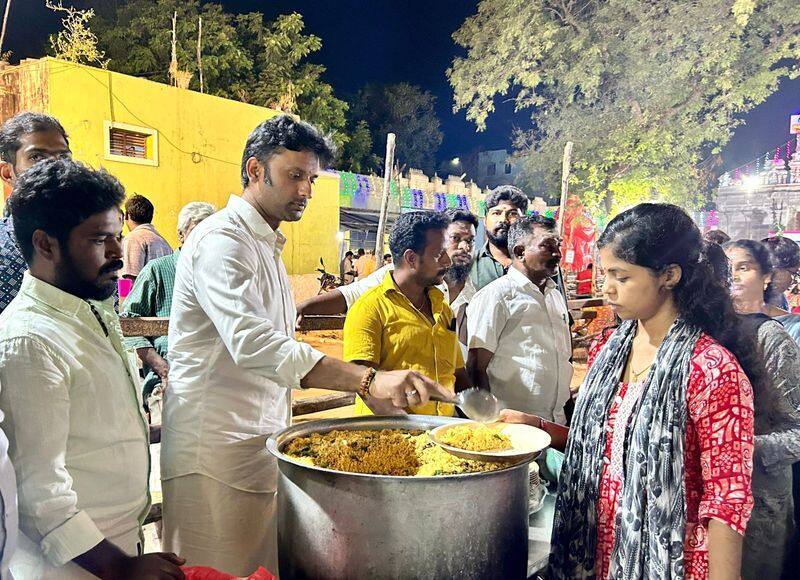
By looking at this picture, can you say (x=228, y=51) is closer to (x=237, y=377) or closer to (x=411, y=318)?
(x=411, y=318)

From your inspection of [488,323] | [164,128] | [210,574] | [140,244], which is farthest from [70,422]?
[164,128]

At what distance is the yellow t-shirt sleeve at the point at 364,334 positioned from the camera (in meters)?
2.60

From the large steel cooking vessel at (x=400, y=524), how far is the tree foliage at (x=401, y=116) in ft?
61.5

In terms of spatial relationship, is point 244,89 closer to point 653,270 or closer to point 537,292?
point 537,292

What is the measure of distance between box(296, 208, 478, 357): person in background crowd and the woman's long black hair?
1763 millimetres

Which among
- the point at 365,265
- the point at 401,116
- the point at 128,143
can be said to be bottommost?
the point at 365,265

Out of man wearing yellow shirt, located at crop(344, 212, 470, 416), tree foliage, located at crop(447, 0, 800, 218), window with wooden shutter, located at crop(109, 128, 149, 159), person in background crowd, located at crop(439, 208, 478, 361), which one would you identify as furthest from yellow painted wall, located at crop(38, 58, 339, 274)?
man wearing yellow shirt, located at crop(344, 212, 470, 416)

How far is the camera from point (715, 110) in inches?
542

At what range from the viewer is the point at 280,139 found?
7.37 feet

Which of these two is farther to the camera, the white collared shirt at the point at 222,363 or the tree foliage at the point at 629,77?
the tree foliage at the point at 629,77

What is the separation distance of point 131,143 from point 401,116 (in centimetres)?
1155

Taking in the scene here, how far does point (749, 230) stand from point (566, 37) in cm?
640

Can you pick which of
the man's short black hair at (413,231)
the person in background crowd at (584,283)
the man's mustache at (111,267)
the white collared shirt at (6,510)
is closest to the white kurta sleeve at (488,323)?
the man's short black hair at (413,231)

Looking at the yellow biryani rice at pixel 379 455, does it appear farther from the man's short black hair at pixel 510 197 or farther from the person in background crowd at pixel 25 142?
the man's short black hair at pixel 510 197
